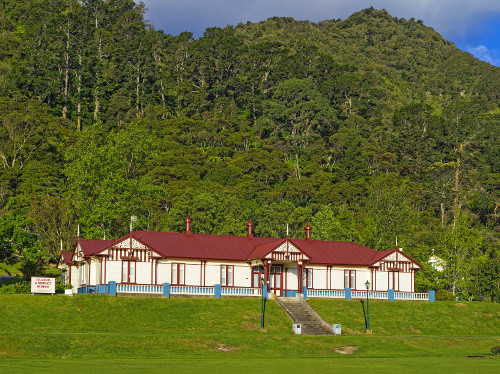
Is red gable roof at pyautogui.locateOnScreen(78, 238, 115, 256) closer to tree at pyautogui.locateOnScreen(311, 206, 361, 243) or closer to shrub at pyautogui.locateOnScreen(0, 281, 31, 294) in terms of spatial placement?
shrub at pyautogui.locateOnScreen(0, 281, 31, 294)

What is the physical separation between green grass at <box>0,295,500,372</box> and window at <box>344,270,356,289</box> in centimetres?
543

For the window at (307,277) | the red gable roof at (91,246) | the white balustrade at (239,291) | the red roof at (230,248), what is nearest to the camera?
the white balustrade at (239,291)

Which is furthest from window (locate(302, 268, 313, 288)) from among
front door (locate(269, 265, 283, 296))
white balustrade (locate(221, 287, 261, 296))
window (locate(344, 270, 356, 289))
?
white balustrade (locate(221, 287, 261, 296))

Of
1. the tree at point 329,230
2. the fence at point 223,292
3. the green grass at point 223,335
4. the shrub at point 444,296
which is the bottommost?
the green grass at point 223,335

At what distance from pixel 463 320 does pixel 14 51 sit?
126270 mm

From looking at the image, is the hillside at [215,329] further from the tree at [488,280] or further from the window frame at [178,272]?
the tree at [488,280]

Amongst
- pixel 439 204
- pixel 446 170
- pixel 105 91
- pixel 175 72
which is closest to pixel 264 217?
pixel 439 204

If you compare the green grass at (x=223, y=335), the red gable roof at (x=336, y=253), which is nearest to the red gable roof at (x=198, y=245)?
the red gable roof at (x=336, y=253)

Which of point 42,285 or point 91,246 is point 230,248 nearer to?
point 91,246

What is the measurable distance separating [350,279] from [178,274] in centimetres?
1576

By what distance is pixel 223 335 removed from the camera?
47.7 meters

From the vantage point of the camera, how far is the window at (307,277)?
6619 cm

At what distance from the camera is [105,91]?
516ft

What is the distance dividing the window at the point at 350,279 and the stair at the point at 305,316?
7.31m
